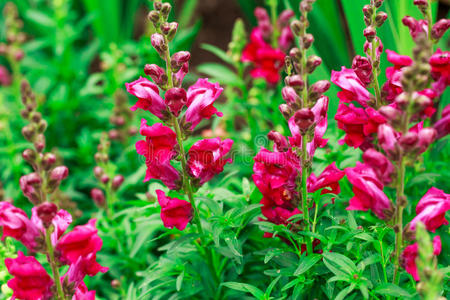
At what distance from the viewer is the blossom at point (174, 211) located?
1.65 meters

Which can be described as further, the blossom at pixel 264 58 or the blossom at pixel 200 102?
the blossom at pixel 264 58

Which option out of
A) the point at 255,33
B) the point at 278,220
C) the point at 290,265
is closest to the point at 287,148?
the point at 278,220

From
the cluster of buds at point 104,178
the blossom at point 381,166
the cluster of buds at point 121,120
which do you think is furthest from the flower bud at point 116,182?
the blossom at point 381,166

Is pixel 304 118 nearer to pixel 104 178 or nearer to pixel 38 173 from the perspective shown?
pixel 38 173

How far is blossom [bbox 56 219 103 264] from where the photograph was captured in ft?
4.72

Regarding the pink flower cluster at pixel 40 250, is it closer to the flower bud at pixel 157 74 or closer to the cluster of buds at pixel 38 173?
the cluster of buds at pixel 38 173

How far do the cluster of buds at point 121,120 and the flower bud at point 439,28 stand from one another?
1.87 meters

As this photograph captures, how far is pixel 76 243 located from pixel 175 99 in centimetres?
53

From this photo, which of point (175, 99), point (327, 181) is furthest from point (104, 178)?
point (327, 181)

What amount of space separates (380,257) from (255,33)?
1.91 metres

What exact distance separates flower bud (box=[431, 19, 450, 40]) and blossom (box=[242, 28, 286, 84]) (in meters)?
1.25

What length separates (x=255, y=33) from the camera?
3109 millimetres

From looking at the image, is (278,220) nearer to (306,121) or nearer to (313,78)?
(306,121)

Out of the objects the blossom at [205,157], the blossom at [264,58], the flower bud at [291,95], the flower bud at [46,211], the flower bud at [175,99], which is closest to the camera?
the flower bud at [46,211]
